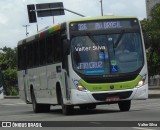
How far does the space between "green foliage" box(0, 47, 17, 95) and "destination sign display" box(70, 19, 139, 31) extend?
59.1m

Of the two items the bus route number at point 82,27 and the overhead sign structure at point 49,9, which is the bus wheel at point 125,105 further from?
the overhead sign structure at point 49,9

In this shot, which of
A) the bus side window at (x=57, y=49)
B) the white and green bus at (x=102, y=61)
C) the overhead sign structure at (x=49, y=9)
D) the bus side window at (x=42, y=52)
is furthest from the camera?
the overhead sign structure at (x=49, y=9)

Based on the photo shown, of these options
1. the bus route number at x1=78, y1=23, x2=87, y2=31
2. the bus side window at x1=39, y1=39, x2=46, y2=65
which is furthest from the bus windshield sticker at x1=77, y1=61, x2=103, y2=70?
the bus side window at x1=39, y1=39, x2=46, y2=65

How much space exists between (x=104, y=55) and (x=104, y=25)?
1155mm

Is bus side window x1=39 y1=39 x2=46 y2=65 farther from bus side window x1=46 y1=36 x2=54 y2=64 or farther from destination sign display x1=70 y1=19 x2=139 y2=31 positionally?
destination sign display x1=70 y1=19 x2=139 y2=31

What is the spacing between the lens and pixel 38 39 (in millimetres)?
24094

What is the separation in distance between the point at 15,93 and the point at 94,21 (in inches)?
2021

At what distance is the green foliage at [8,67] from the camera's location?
85.4 meters

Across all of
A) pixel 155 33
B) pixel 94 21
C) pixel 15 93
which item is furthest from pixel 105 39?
pixel 15 93

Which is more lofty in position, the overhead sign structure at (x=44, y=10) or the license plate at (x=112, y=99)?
the overhead sign structure at (x=44, y=10)

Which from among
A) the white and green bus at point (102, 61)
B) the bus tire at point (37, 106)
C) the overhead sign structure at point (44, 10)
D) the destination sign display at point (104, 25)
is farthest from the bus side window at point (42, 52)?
the overhead sign structure at point (44, 10)

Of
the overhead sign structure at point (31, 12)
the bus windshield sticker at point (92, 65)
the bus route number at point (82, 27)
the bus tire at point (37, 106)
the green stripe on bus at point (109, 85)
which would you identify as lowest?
the bus tire at point (37, 106)

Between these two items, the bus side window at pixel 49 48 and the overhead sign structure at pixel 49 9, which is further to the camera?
the overhead sign structure at pixel 49 9

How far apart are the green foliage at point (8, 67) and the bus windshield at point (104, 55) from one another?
59343 mm
